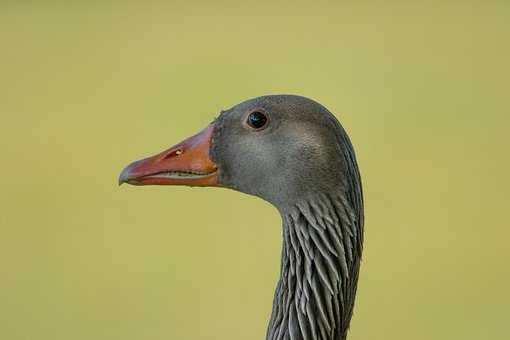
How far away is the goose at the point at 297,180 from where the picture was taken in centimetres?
197

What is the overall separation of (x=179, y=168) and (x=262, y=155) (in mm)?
198

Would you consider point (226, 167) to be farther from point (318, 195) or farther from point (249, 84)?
point (249, 84)

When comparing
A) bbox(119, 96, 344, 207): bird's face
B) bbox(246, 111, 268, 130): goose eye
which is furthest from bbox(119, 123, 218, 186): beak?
bbox(246, 111, 268, 130): goose eye

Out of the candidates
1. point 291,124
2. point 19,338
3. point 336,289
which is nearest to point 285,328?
point 336,289

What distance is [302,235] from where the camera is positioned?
2.01 metres

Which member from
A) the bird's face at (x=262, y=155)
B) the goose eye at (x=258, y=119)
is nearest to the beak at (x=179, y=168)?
the bird's face at (x=262, y=155)

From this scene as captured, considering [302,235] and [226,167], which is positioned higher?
[226,167]

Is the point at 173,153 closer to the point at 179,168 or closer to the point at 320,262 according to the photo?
the point at 179,168

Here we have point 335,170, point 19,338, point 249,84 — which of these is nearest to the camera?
point 335,170

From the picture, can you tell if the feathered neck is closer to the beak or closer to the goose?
the goose

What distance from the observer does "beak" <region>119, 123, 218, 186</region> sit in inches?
80.5

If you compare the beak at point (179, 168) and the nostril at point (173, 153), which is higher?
the nostril at point (173, 153)

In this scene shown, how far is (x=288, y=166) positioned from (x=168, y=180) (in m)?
0.29

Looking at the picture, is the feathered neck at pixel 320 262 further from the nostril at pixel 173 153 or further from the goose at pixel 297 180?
the nostril at pixel 173 153
